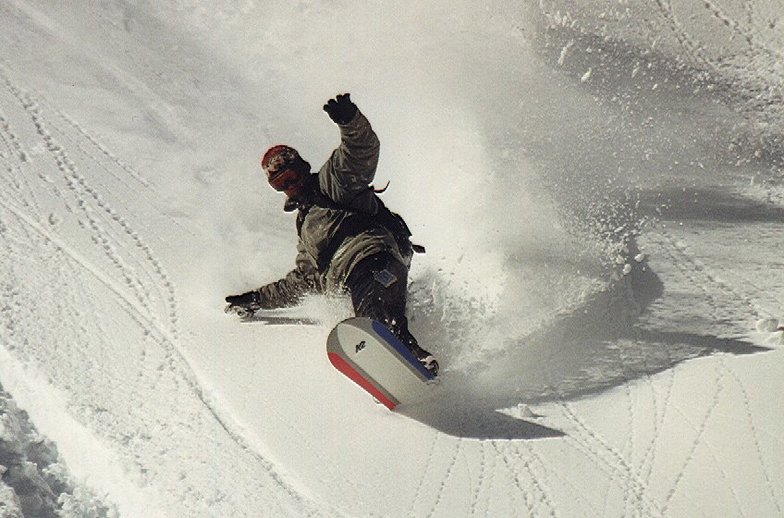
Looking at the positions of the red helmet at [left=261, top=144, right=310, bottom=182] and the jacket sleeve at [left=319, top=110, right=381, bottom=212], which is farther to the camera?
the red helmet at [left=261, top=144, right=310, bottom=182]

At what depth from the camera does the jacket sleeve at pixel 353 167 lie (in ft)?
15.2

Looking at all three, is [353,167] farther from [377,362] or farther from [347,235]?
[377,362]

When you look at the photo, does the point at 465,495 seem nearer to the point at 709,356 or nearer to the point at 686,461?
the point at 686,461

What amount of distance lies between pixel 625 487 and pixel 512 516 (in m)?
0.54

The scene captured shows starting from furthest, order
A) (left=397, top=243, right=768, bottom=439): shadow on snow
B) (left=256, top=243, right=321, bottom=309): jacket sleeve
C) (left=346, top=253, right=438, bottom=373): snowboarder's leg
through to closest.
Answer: (left=256, top=243, right=321, bottom=309): jacket sleeve, (left=346, top=253, right=438, bottom=373): snowboarder's leg, (left=397, top=243, right=768, bottom=439): shadow on snow

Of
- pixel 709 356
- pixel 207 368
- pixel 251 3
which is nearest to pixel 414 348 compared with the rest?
pixel 207 368

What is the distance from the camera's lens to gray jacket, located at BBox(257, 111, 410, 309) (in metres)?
4.82

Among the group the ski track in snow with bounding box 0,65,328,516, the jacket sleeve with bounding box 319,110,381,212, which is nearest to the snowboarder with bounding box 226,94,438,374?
the jacket sleeve with bounding box 319,110,381,212

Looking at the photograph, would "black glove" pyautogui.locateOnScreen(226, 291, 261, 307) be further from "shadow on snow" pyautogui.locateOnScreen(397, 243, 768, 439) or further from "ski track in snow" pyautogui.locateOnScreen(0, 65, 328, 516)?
"shadow on snow" pyautogui.locateOnScreen(397, 243, 768, 439)

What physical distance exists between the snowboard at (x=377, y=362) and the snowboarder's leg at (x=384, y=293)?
16 centimetres

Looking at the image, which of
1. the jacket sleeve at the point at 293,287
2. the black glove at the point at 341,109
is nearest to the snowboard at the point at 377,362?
the jacket sleeve at the point at 293,287

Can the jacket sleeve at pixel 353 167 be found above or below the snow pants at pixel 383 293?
above

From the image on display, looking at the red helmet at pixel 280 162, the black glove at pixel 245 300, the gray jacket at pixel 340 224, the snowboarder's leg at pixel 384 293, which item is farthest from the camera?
the black glove at pixel 245 300

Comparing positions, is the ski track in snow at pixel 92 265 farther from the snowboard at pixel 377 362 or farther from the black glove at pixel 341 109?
the black glove at pixel 341 109
